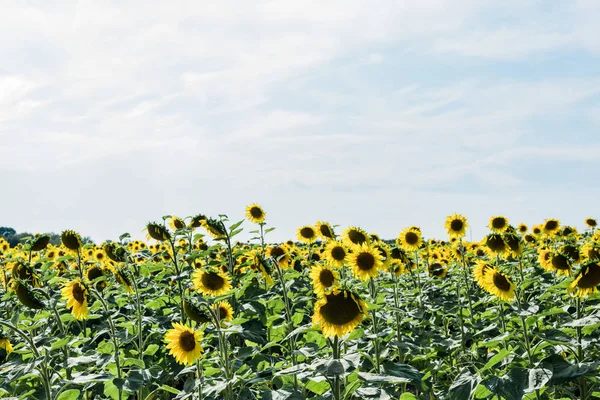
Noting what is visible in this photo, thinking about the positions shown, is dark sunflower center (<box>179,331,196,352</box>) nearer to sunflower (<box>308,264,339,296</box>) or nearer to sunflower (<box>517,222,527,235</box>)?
sunflower (<box>308,264,339,296</box>)

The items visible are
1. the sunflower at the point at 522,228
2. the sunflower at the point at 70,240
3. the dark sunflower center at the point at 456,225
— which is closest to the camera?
the sunflower at the point at 70,240

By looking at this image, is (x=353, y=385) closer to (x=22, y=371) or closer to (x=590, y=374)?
(x=590, y=374)

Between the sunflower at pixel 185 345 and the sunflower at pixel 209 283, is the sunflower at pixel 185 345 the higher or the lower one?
the lower one

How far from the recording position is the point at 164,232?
7309 mm

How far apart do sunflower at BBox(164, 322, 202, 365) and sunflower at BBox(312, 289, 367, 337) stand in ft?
4.16

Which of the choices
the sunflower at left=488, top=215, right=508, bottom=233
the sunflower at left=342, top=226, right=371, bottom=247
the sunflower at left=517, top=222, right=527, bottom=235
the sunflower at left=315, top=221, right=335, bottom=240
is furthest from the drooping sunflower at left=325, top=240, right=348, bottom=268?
the sunflower at left=517, top=222, right=527, bottom=235

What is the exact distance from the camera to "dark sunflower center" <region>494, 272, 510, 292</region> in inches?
241

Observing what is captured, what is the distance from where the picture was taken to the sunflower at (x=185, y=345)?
4945 millimetres

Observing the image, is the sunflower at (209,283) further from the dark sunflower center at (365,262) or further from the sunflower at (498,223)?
the sunflower at (498,223)

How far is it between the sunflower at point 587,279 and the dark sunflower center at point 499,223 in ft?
16.9

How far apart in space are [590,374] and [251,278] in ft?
14.2

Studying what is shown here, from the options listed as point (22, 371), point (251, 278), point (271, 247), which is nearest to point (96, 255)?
point (271, 247)

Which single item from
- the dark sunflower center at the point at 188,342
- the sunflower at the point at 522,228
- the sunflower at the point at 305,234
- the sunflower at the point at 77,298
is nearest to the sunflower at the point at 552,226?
the sunflower at the point at 522,228

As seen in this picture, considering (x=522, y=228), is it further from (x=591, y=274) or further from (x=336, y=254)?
(x=591, y=274)
